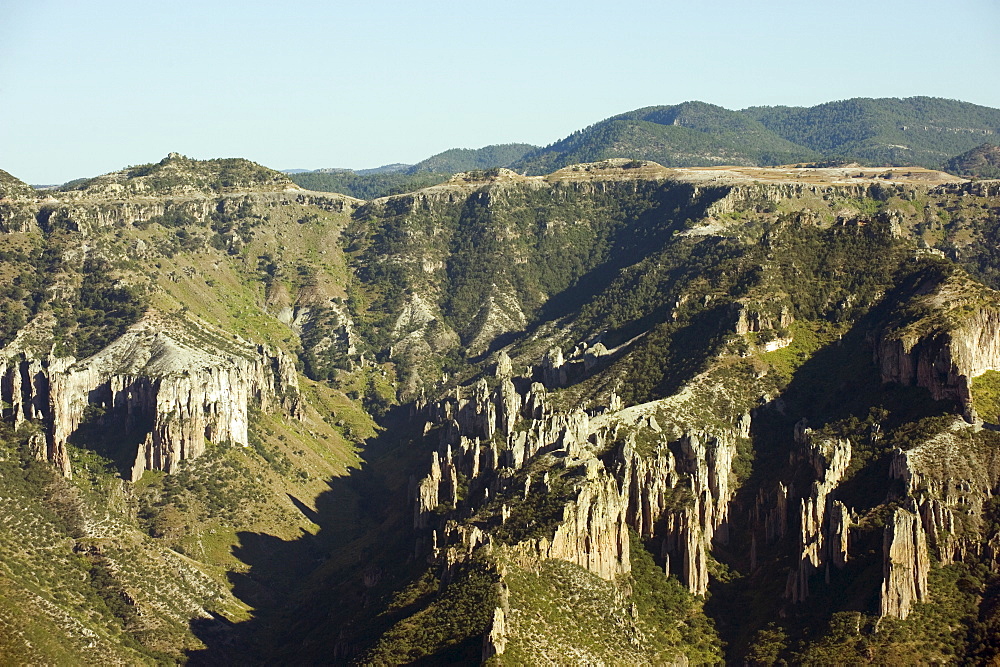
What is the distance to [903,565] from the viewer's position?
134875 millimetres

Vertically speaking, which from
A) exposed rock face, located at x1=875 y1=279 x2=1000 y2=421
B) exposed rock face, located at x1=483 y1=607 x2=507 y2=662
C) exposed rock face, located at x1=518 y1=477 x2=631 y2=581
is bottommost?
exposed rock face, located at x1=483 y1=607 x2=507 y2=662

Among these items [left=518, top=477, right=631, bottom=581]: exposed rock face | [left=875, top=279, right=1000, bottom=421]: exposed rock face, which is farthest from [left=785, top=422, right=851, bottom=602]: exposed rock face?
[left=518, top=477, right=631, bottom=581]: exposed rock face

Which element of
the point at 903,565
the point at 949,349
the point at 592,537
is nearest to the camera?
the point at 903,565

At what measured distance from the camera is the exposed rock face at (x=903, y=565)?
437 ft

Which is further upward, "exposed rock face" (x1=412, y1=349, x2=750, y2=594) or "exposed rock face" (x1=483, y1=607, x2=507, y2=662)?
"exposed rock face" (x1=412, y1=349, x2=750, y2=594)

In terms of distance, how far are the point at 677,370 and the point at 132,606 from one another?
76135 millimetres

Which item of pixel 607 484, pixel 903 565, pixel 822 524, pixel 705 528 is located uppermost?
pixel 607 484

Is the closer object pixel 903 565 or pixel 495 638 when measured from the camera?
pixel 495 638

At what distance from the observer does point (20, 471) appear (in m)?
198

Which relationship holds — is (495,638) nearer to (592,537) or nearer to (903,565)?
(592,537)

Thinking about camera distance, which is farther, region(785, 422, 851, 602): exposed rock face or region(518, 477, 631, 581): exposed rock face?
region(785, 422, 851, 602): exposed rock face

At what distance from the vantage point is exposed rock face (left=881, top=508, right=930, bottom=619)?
133 metres

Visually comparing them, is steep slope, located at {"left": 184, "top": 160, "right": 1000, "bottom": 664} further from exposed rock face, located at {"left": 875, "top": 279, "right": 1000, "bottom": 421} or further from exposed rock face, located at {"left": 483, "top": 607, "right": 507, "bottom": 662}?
exposed rock face, located at {"left": 875, "top": 279, "right": 1000, "bottom": 421}

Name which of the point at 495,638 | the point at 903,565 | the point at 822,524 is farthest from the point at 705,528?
the point at 495,638
